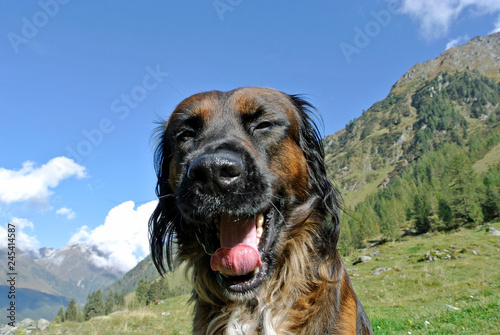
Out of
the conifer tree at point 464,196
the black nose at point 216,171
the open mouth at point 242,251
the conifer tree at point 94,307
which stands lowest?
the conifer tree at point 94,307

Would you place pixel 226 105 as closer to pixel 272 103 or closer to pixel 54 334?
pixel 272 103

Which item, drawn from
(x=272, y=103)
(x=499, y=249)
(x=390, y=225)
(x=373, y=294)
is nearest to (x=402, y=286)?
(x=373, y=294)

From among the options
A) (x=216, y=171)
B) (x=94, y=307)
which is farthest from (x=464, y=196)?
(x=94, y=307)

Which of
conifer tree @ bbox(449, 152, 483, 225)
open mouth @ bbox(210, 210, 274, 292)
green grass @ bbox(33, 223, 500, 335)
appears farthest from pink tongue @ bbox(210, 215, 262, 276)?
conifer tree @ bbox(449, 152, 483, 225)

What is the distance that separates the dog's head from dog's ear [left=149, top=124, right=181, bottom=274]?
13 millimetres

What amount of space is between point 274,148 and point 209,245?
1.22 metres

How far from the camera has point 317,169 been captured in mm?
3762

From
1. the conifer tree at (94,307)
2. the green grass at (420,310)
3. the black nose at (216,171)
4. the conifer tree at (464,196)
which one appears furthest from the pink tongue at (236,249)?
the conifer tree at (94,307)

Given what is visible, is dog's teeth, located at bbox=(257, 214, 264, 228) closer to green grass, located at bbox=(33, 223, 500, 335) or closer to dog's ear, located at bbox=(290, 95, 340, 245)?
dog's ear, located at bbox=(290, 95, 340, 245)

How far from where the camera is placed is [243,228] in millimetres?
2949

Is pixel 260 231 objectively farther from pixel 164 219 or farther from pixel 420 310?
pixel 420 310

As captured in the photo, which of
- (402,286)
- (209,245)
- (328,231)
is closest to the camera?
(209,245)

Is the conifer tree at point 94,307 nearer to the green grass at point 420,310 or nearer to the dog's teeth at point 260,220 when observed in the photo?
the green grass at point 420,310

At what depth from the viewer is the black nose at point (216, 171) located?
246 cm
